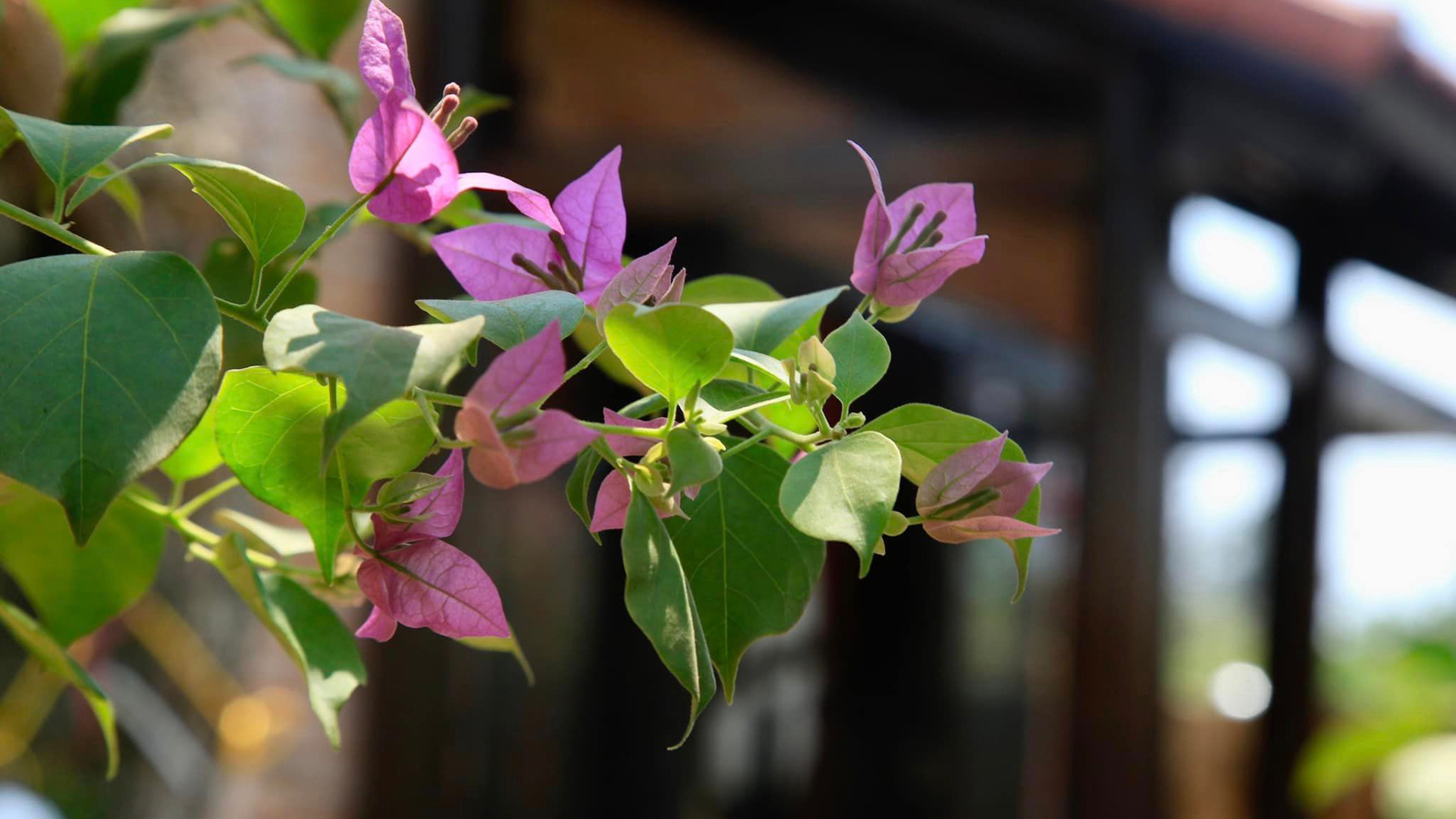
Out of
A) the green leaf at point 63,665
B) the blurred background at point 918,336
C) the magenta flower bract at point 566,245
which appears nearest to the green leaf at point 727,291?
the magenta flower bract at point 566,245

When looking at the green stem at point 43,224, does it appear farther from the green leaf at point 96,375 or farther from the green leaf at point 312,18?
the green leaf at point 312,18

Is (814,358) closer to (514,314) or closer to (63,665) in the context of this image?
(514,314)

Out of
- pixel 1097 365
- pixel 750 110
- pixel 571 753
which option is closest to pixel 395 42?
pixel 1097 365

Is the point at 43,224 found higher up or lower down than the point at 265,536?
higher up

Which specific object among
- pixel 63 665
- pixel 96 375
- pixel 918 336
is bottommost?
pixel 918 336

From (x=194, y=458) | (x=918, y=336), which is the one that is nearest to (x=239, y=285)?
(x=194, y=458)

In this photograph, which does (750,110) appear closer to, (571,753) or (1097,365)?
(1097,365)
